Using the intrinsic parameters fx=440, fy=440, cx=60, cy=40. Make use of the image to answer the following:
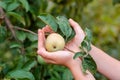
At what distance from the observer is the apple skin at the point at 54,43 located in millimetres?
1799

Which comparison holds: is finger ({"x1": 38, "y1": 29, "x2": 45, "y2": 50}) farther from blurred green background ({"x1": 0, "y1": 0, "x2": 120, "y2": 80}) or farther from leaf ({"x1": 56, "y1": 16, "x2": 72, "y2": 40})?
blurred green background ({"x1": 0, "y1": 0, "x2": 120, "y2": 80})

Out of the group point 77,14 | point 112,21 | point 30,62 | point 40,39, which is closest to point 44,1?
point 77,14

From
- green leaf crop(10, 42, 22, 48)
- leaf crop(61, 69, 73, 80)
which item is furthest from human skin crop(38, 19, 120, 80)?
green leaf crop(10, 42, 22, 48)

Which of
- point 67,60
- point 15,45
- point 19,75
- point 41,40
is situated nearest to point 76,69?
point 67,60

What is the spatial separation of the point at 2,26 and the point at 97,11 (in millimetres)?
2392

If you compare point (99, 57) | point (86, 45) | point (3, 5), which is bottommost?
point (99, 57)

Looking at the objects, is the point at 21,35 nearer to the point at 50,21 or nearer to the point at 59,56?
the point at 50,21

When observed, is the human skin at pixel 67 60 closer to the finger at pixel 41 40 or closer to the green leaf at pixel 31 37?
the finger at pixel 41 40

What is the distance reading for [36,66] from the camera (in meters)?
2.16

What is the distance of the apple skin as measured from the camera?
1.80 metres

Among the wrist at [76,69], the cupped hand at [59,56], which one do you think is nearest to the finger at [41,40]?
the cupped hand at [59,56]

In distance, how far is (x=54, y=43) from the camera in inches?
70.7

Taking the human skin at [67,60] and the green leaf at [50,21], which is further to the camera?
the green leaf at [50,21]

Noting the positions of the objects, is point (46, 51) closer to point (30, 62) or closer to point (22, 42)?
point (30, 62)
